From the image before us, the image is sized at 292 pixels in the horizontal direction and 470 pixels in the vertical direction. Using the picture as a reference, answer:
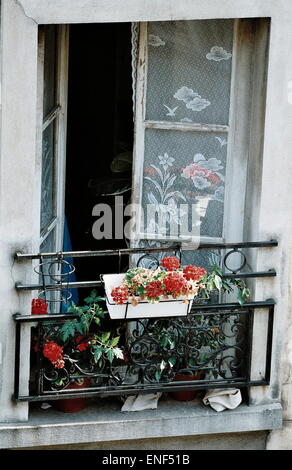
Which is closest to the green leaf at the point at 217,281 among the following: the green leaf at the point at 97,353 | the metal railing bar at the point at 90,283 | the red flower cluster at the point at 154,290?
the metal railing bar at the point at 90,283

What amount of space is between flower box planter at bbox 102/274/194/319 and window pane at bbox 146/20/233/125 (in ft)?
3.85

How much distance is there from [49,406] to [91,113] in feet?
10.8

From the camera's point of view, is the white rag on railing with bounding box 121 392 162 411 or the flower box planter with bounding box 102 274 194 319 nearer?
the flower box planter with bounding box 102 274 194 319

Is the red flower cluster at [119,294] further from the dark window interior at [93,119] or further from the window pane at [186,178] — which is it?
the dark window interior at [93,119]

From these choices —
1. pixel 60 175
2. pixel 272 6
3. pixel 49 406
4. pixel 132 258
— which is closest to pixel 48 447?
pixel 49 406

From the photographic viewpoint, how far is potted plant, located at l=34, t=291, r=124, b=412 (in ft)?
22.5

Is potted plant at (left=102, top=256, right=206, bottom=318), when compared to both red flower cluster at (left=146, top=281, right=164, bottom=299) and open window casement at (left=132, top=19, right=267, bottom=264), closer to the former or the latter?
red flower cluster at (left=146, top=281, right=164, bottom=299)

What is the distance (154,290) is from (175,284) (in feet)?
0.44

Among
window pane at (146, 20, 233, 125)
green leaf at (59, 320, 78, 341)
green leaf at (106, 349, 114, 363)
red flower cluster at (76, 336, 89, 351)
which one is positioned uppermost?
window pane at (146, 20, 233, 125)

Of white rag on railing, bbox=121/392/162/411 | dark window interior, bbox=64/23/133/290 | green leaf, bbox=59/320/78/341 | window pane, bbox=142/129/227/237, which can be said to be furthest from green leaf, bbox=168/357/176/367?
dark window interior, bbox=64/23/133/290

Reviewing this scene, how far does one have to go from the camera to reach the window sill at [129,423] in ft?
22.9

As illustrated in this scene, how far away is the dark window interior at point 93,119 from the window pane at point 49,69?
1.26 m

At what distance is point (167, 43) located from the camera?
698 cm

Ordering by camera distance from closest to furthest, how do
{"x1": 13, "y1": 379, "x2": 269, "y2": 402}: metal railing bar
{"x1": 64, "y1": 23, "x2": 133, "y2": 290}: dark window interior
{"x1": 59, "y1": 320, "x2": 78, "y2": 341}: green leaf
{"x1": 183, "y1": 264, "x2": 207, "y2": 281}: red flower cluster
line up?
{"x1": 183, "y1": 264, "x2": 207, "y2": 281}: red flower cluster < {"x1": 59, "y1": 320, "x2": 78, "y2": 341}: green leaf < {"x1": 13, "y1": 379, "x2": 269, "y2": 402}: metal railing bar < {"x1": 64, "y1": 23, "x2": 133, "y2": 290}: dark window interior
